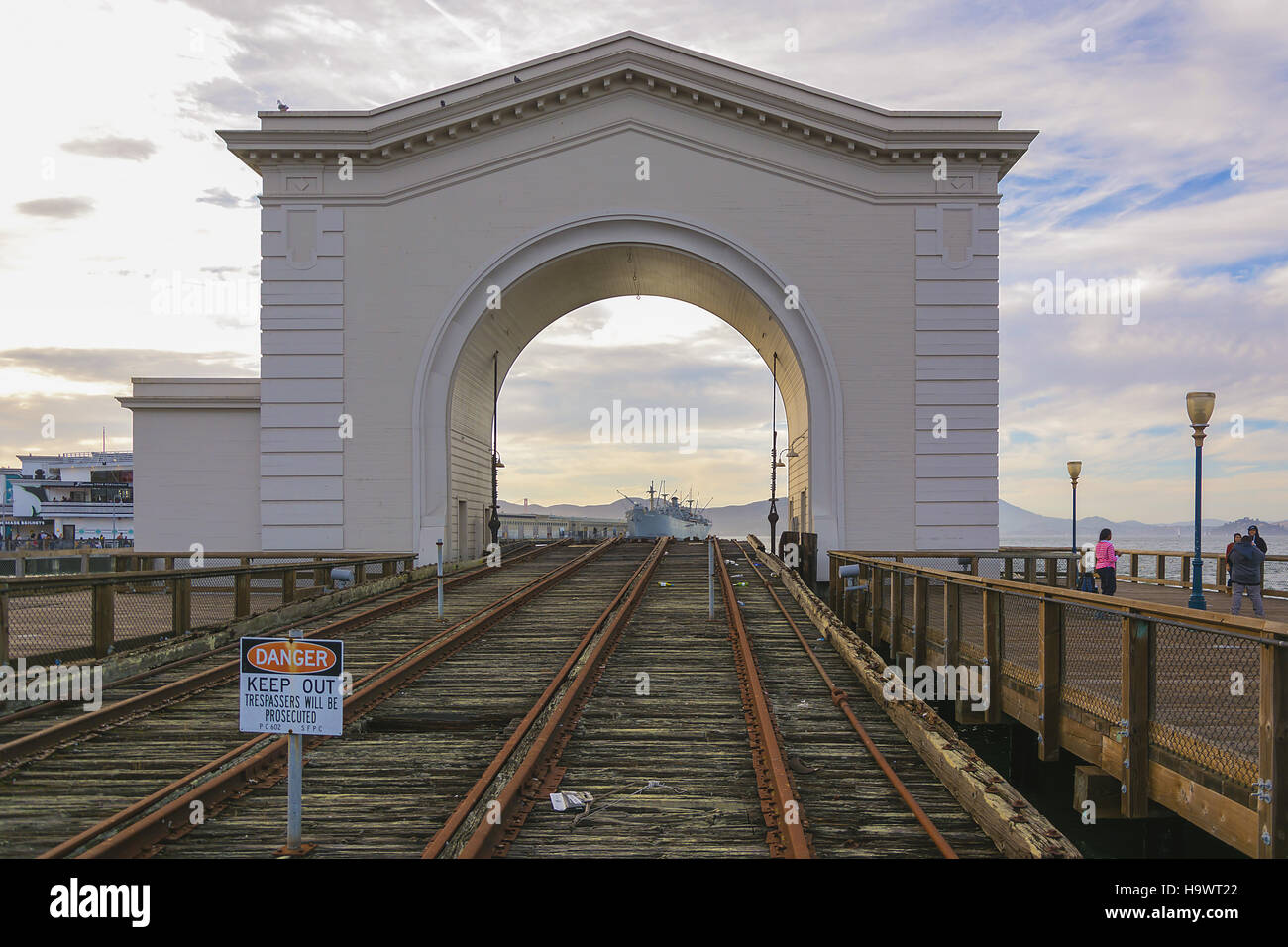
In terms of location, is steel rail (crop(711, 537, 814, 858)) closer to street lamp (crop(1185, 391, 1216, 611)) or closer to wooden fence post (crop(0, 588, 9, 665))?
wooden fence post (crop(0, 588, 9, 665))

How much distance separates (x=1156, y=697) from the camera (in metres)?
6.76

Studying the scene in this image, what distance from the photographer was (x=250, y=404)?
25969 millimetres

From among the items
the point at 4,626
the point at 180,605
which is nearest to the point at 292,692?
the point at 4,626

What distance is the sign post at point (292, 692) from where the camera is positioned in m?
5.46

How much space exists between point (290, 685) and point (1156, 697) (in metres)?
6.35

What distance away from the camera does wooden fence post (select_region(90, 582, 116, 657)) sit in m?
11.0

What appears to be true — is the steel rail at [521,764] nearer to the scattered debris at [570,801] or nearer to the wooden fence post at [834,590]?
the scattered debris at [570,801]

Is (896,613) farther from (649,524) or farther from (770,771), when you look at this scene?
(649,524)

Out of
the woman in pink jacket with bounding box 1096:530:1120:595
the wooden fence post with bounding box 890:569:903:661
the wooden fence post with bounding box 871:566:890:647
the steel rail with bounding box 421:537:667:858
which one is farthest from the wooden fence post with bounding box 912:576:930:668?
the woman in pink jacket with bounding box 1096:530:1120:595
